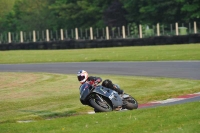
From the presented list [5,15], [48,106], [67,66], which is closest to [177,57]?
[67,66]

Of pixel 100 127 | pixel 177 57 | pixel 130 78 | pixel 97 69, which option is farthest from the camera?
pixel 177 57

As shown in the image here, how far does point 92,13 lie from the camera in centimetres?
7562

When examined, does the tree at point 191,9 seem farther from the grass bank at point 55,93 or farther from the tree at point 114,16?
the grass bank at point 55,93

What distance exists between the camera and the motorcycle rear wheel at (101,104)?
14.9 m

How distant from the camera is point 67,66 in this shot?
33.9 meters

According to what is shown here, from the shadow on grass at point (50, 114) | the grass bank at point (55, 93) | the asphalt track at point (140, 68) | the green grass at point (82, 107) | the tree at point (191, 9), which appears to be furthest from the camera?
the tree at point (191, 9)

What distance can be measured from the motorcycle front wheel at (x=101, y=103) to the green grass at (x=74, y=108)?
0.44m

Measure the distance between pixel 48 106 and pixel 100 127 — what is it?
5.79 metres

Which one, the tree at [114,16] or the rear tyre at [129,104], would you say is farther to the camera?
the tree at [114,16]

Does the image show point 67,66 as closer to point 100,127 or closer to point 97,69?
point 97,69

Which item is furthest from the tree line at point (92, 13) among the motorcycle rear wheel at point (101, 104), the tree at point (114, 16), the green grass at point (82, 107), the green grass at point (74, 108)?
the motorcycle rear wheel at point (101, 104)

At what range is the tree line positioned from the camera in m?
62.0

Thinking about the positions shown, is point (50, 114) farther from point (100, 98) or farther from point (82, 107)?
point (100, 98)

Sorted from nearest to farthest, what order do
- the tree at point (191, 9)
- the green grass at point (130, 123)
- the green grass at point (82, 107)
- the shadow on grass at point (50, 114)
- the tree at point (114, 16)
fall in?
the green grass at point (130, 123)
the green grass at point (82, 107)
the shadow on grass at point (50, 114)
the tree at point (191, 9)
the tree at point (114, 16)
